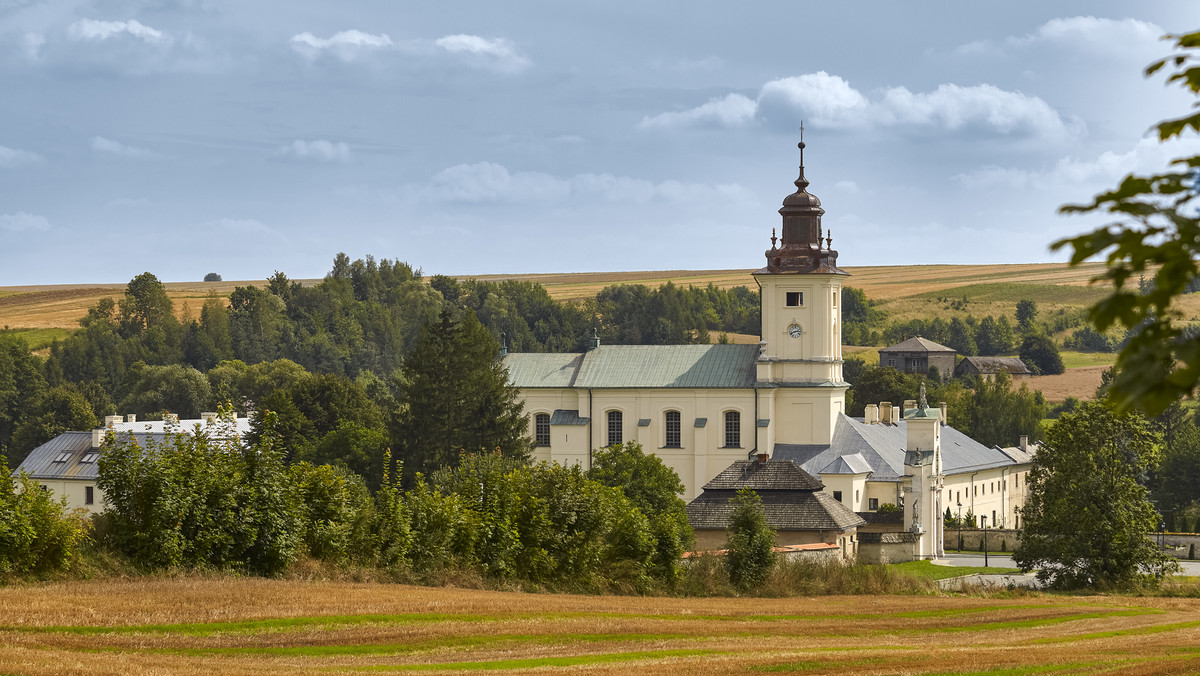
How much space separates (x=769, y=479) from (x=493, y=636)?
27.5 m

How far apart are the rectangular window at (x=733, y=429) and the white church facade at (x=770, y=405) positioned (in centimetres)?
5

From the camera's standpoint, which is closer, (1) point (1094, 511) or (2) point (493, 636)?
(2) point (493, 636)

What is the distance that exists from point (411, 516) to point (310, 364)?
4955 inches

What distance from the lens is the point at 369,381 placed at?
5664 inches

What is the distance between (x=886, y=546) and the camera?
55.7 m

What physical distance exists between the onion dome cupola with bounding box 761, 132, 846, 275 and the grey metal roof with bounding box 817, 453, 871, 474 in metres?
9.64

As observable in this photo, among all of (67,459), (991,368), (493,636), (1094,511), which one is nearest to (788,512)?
(1094,511)

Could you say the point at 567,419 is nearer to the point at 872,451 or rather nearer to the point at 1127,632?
the point at 872,451

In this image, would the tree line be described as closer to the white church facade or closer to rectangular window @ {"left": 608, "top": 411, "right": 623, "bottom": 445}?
the white church facade

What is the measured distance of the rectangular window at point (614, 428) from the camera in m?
74.9

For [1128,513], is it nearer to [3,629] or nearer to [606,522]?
[606,522]

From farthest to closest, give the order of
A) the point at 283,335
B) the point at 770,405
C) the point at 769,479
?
the point at 283,335 < the point at 770,405 < the point at 769,479

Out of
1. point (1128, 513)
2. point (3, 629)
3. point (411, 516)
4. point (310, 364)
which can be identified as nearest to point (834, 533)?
point (1128, 513)

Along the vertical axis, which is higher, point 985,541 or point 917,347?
point 917,347
